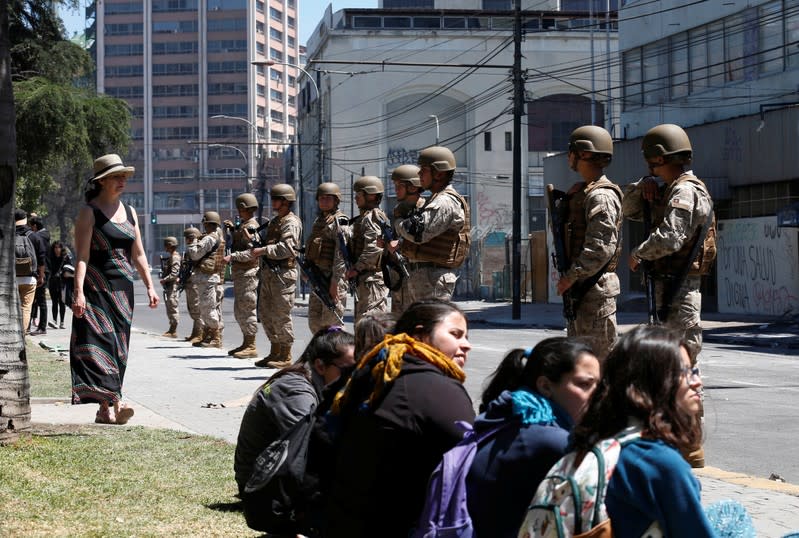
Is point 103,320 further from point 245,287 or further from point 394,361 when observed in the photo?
point 245,287

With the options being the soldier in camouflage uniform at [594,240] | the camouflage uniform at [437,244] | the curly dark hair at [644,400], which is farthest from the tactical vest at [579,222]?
the curly dark hair at [644,400]

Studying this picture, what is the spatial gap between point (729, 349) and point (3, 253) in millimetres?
14191

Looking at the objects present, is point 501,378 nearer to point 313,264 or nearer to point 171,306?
point 313,264

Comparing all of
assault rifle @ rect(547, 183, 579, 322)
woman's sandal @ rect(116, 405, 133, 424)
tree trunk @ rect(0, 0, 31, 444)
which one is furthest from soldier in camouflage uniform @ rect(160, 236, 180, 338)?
assault rifle @ rect(547, 183, 579, 322)

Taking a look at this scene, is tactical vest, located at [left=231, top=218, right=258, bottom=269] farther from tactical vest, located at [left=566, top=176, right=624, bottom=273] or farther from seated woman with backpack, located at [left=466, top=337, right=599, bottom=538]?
seated woman with backpack, located at [left=466, top=337, right=599, bottom=538]

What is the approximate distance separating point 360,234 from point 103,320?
370cm

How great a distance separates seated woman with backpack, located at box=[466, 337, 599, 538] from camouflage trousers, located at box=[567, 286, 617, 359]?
3.52 m

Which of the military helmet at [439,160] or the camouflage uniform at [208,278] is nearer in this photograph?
the military helmet at [439,160]

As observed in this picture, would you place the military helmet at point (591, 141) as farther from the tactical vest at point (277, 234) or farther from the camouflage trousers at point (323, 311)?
the tactical vest at point (277, 234)

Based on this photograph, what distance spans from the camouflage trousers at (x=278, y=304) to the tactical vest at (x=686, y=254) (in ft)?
23.2

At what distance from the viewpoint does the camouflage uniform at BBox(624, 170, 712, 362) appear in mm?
7332

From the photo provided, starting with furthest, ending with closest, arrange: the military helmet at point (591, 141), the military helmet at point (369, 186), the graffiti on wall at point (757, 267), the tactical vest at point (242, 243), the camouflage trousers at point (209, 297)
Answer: the graffiti on wall at point (757, 267)
the camouflage trousers at point (209, 297)
the tactical vest at point (242, 243)
the military helmet at point (369, 186)
the military helmet at point (591, 141)

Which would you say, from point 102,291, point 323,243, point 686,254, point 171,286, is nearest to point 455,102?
point 171,286

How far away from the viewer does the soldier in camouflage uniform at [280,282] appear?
14133 mm
